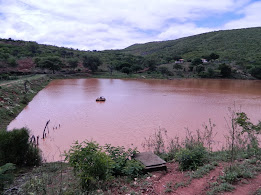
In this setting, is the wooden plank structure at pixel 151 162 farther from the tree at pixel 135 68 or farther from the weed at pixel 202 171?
the tree at pixel 135 68

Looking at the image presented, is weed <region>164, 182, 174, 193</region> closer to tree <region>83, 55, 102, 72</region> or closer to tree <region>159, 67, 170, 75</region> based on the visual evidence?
tree <region>83, 55, 102, 72</region>

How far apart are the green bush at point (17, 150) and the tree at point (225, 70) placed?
43946 millimetres

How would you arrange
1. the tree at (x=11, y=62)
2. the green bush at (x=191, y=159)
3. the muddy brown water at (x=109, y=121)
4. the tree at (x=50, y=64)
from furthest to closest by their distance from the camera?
the tree at (x=50, y=64) → the tree at (x=11, y=62) → the muddy brown water at (x=109, y=121) → the green bush at (x=191, y=159)

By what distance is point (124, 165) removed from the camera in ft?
14.3

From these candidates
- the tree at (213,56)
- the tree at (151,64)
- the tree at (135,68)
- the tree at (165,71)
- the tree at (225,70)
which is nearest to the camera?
the tree at (225,70)

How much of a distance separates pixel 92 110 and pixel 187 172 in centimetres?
1140

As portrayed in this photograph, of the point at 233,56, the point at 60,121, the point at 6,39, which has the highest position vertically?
the point at 6,39

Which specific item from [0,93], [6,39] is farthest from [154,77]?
[6,39]

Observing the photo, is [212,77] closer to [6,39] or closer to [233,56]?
[233,56]

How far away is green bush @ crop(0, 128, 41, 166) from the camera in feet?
16.4

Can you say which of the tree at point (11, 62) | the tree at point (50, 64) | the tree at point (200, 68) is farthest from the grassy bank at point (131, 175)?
the tree at point (200, 68)

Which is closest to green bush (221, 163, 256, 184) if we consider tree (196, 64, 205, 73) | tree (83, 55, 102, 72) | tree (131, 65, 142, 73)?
tree (83, 55, 102, 72)

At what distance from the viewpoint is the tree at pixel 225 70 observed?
43469mm

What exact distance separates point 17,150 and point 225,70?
147 feet
